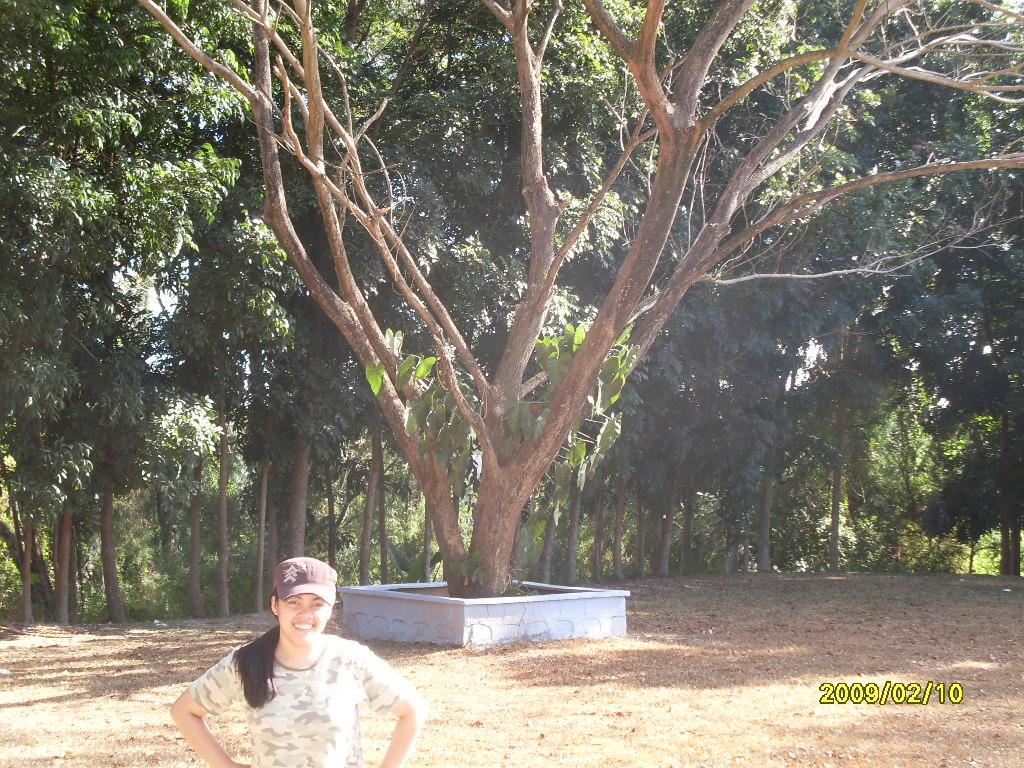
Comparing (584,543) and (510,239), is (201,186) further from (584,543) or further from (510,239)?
(584,543)

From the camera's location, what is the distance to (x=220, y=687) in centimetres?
205

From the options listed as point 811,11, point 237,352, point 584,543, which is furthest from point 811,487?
point 237,352

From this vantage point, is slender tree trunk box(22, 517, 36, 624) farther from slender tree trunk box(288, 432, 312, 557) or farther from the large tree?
the large tree

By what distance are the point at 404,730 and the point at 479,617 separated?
537 cm

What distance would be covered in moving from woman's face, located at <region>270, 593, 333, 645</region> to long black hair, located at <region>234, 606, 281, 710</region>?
44mm

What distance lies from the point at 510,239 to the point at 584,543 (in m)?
8.97

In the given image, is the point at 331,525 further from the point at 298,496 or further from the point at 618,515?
the point at 618,515

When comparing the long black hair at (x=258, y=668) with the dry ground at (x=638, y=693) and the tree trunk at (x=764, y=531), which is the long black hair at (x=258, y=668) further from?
the tree trunk at (x=764, y=531)

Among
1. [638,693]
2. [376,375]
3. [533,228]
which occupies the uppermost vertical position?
[533,228]

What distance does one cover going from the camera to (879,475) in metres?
19.0

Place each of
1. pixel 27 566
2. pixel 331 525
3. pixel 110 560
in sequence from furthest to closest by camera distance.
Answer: pixel 331 525
pixel 110 560
pixel 27 566

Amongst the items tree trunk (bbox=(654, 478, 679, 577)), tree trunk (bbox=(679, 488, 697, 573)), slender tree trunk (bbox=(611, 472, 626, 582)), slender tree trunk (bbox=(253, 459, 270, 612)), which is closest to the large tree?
slender tree trunk (bbox=(253, 459, 270, 612))

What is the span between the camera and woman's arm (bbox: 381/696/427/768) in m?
1.98
